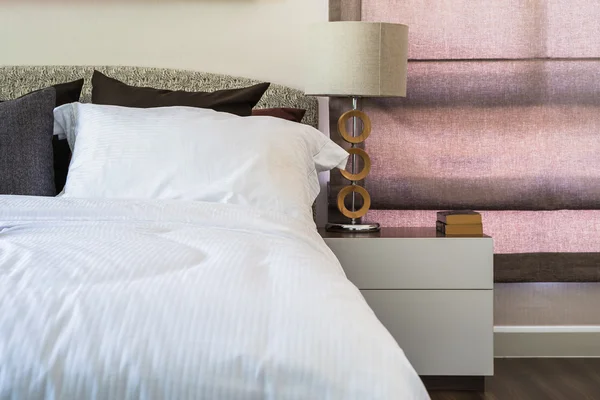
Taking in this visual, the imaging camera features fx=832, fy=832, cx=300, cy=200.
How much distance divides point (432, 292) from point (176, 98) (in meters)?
1.14

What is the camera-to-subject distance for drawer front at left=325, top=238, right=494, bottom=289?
9.53ft

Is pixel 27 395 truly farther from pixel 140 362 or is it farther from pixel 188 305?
pixel 188 305

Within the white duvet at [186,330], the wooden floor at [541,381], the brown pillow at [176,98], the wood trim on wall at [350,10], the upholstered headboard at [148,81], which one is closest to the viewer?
the white duvet at [186,330]

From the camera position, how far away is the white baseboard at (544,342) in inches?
134

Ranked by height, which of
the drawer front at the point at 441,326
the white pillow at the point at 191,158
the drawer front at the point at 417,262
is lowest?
the drawer front at the point at 441,326

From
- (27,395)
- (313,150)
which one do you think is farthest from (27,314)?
(313,150)

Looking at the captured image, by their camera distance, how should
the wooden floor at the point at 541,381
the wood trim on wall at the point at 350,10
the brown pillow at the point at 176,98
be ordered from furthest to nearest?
the wood trim on wall at the point at 350,10 < the brown pillow at the point at 176,98 < the wooden floor at the point at 541,381

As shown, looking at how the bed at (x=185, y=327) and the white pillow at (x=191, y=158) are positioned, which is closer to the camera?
the bed at (x=185, y=327)

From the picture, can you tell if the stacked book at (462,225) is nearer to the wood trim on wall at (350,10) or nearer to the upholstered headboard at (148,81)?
the upholstered headboard at (148,81)

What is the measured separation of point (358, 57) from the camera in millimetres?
2982

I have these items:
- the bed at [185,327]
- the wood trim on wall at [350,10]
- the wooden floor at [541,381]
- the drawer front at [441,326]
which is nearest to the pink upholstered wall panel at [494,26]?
Answer: the wood trim on wall at [350,10]

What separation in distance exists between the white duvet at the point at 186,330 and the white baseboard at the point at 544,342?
6.85 ft

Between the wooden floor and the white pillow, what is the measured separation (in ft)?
3.14

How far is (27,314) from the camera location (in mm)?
1202
